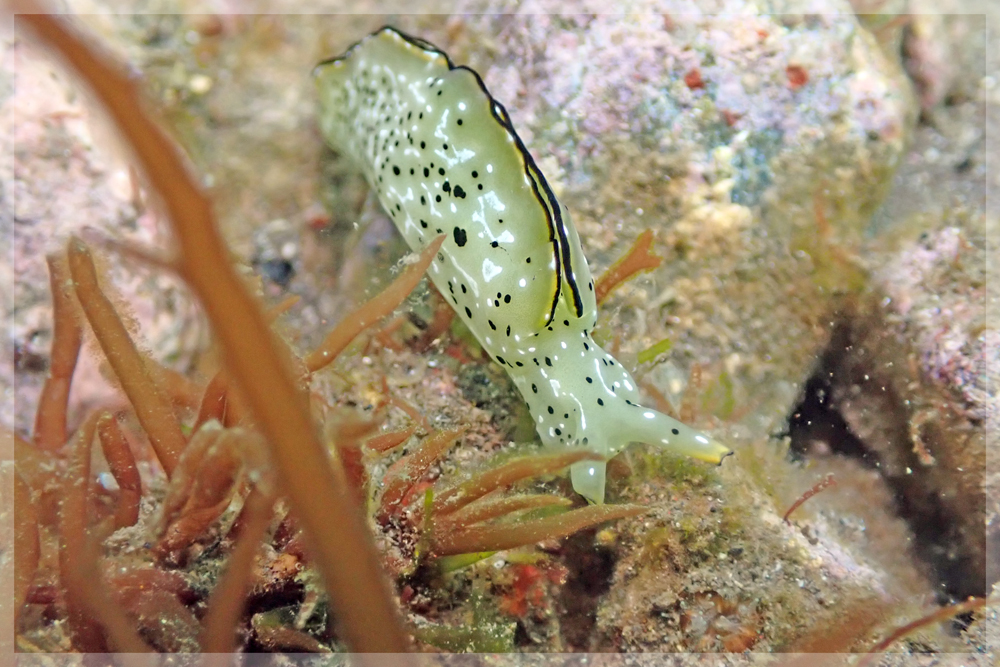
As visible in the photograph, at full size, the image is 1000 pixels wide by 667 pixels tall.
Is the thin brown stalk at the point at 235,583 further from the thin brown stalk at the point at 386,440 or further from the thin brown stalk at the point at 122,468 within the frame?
the thin brown stalk at the point at 122,468

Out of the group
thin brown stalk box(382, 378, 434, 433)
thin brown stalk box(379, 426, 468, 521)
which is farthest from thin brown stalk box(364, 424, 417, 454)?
thin brown stalk box(382, 378, 434, 433)

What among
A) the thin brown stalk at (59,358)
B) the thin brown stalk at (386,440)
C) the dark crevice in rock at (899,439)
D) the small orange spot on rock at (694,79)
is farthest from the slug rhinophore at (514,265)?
the thin brown stalk at (59,358)

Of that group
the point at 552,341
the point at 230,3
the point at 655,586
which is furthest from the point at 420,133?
the point at 230,3

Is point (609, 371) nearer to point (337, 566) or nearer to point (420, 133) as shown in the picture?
point (420, 133)

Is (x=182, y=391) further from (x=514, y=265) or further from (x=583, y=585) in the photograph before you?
(x=583, y=585)

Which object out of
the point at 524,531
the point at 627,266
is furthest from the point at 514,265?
the point at 524,531

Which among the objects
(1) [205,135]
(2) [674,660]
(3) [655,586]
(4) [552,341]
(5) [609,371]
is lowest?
(2) [674,660]
